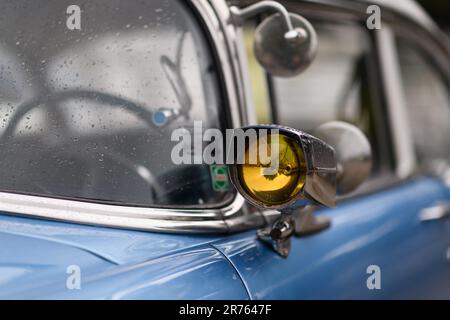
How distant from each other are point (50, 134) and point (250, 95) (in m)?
0.61

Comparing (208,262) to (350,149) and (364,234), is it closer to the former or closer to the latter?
(350,149)

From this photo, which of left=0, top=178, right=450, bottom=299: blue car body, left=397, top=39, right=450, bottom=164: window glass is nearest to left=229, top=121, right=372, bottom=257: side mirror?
left=0, top=178, right=450, bottom=299: blue car body

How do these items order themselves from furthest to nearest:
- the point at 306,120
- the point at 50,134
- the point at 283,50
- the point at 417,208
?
1. the point at 306,120
2. the point at 417,208
3. the point at 283,50
4. the point at 50,134

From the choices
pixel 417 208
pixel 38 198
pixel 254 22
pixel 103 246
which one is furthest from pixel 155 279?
pixel 417 208

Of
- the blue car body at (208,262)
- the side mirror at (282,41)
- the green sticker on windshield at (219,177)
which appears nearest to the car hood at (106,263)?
the blue car body at (208,262)

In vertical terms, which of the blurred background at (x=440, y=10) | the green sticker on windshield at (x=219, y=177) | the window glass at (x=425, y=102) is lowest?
the green sticker on windshield at (x=219, y=177)

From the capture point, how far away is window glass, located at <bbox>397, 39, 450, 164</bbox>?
3914 mm

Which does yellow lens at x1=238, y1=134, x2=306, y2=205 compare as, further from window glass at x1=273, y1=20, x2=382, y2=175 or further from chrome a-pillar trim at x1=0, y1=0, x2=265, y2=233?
window glass at x1=273, y1=20, x2=382, y2=175

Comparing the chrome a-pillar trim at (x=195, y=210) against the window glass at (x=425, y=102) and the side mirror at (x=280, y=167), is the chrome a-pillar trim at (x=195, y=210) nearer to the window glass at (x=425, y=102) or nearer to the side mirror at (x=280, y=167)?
the side mirror at (x=280, y=167)

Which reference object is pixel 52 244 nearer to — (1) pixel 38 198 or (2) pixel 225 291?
(1) pixel 38 198

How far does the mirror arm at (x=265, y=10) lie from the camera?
2.13m

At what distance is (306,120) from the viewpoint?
482 centimetres

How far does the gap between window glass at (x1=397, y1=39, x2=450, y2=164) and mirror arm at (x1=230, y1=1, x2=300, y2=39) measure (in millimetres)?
1564

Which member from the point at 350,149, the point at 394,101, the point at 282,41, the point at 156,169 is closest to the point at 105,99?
the point at 156,169
